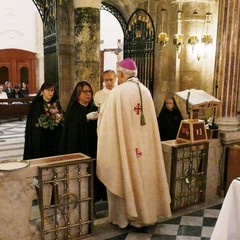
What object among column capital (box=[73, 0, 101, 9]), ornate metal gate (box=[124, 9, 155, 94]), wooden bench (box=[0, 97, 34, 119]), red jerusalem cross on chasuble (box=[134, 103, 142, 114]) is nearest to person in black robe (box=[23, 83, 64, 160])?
red jerusalem cross on chasuble (box=[134, 103, 142, 114])

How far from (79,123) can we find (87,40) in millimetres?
3654

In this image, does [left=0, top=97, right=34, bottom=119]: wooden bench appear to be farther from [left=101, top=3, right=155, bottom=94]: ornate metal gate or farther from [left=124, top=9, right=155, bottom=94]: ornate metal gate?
[left=124, top=9, right=155, bottom=94]: ornate metal gate

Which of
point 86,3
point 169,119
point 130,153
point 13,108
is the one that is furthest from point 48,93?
point 13,108

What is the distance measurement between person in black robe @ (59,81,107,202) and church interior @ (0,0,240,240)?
638mm

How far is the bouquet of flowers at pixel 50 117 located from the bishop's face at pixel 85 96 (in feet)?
1.85

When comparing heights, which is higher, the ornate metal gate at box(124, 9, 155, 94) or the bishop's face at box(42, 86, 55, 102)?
the ornate metal gate at box(124, 9, 155, 94)

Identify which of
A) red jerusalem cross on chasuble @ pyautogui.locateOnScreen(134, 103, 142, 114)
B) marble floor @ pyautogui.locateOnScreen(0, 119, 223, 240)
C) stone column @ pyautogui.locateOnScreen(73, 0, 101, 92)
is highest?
stone column @ pyautogui.locateOnScreen(73, 0, 101, 92)

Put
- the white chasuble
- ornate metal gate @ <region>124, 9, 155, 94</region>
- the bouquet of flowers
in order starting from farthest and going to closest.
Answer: ornate metal gate @ <region>124, 9, 155, 94</region> → the bouquet of flowers → the white chasuble

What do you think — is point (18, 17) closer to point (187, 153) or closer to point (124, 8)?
point (124, 8)

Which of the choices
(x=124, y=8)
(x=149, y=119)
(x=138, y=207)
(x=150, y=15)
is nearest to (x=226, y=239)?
(x=138, y=207)

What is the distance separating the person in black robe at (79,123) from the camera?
4.22 m

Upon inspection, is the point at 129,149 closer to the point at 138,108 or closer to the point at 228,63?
the point at 138,108

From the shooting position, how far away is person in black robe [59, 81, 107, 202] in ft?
13.8

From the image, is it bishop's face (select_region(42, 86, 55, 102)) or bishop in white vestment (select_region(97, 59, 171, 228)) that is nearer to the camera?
bishop in white vestment (select_region(97, 59, 171, 228))
